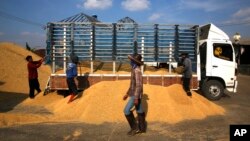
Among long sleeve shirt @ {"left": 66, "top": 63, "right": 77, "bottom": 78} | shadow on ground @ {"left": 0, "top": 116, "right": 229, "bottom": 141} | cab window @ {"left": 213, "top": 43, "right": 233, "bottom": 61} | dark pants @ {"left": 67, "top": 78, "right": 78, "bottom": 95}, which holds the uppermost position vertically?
cab window @ {"left": 213, "top": 43, "right": 233, "bottom": 61}

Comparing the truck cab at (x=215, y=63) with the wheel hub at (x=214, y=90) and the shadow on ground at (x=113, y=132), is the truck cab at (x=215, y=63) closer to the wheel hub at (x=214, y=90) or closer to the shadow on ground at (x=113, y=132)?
the wheel hub at (x=214, y=90)

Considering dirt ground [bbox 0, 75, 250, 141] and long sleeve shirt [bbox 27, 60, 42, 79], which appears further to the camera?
long sleeve shirt [bbox 27, 60, 42, 79]

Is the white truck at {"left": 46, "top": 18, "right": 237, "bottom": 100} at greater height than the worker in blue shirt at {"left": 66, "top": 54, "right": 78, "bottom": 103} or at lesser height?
greater

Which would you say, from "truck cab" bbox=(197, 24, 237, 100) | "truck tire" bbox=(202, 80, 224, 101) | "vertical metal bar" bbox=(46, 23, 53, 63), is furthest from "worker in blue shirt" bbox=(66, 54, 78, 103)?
A: "truck tire" bbox=(202, 80, 224, 101)

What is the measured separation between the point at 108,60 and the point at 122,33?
47.8 inches

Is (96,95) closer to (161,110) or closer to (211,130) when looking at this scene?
(161,110)

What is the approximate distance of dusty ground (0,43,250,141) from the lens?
833 cm

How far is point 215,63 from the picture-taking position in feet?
46.2

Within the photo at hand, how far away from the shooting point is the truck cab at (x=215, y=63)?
1411 cm

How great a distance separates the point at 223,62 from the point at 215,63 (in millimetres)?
389

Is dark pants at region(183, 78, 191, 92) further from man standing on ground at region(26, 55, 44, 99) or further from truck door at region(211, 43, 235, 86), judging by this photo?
man standing on ground at region(26, 55, 44, 99)

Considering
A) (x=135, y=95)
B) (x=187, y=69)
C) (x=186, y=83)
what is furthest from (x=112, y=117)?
(x=187, y=69)

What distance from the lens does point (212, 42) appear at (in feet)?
46.3

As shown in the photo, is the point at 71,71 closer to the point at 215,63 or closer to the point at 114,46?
the point at 114,46
